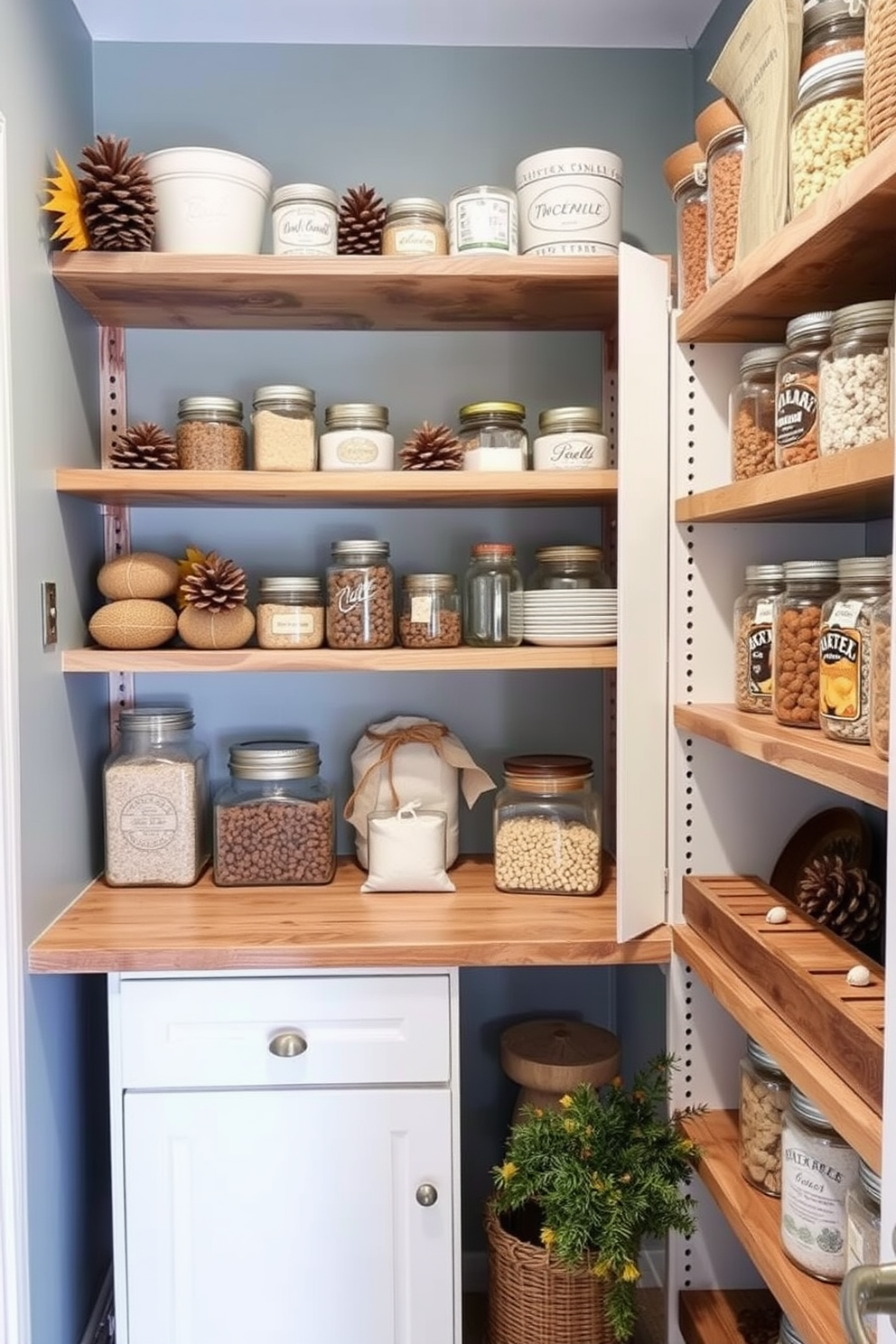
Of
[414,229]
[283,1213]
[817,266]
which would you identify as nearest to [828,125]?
[817,266]

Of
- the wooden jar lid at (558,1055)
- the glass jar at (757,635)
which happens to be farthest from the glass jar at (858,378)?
the wooden jar lid at (558,1055)

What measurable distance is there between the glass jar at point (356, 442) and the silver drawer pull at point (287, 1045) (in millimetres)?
880

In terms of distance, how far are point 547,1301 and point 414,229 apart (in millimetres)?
1675

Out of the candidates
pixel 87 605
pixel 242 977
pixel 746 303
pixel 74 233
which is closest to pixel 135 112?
pixel 74 233

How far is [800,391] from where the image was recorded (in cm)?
116

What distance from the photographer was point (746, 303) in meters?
1.30

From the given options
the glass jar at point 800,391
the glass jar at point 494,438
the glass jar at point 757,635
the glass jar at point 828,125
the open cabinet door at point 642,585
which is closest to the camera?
the glass jar at point 828,125

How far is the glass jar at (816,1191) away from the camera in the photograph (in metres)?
1.12

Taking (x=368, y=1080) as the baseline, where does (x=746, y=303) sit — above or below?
above

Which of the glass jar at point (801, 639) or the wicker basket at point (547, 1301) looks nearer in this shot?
the glass jar at point (801, 639)

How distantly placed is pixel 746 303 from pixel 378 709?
1015 millimetres

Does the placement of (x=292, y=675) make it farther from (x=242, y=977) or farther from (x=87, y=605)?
(x=242, y=977)

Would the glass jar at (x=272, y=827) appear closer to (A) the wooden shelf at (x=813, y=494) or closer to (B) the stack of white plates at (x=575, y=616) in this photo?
(B) the stack of white plates at (x=575, y=616)

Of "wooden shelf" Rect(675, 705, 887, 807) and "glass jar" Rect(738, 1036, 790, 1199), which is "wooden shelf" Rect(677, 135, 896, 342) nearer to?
"wooden shelf" Rect(675, 705, 887, 807)
